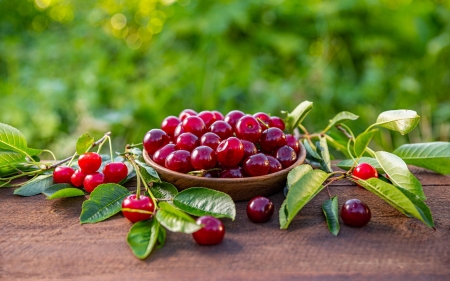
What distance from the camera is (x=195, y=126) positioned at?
3.30 ft

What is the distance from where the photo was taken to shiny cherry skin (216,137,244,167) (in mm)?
897

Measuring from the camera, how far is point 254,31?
9.62 ft

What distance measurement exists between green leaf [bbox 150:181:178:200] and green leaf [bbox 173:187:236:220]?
0.04m

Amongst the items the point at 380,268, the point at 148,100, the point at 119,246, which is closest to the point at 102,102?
the point at 148,100

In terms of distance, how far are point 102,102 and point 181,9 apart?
0.80m

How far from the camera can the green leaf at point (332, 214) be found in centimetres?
81

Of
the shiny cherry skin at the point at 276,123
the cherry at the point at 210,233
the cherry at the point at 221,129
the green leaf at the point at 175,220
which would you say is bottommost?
the cherry at the point at 210,233

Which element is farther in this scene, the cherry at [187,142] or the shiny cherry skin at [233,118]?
the shiny cherry skin at [233,118]

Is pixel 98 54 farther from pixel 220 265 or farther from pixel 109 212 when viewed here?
pixel 220 265

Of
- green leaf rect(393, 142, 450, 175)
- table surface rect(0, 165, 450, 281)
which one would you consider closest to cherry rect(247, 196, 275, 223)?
table surface rect(0, 165, 450, 281)

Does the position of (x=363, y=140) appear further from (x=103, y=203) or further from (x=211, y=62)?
(x=211, y=62)

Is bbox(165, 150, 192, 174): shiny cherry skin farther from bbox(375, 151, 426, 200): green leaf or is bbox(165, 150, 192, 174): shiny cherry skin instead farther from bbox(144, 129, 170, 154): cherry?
bbox(375, 151, 426, 200): green leaf

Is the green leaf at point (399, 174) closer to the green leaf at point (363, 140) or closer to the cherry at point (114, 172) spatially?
the green leaf at point (363, 140)

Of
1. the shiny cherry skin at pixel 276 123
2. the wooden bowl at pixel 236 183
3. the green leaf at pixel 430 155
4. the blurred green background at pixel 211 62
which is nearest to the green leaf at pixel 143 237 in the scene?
the wooden bowl at pixel 236 183
